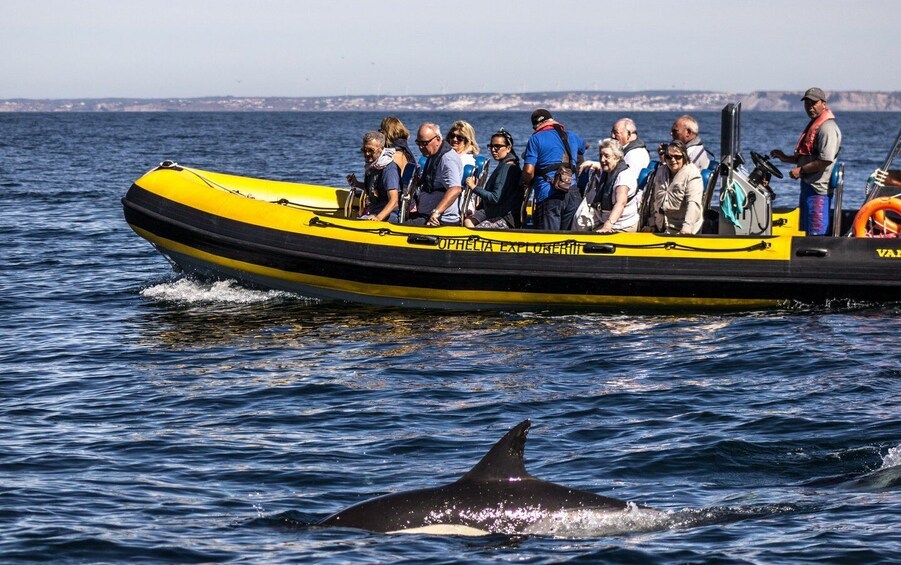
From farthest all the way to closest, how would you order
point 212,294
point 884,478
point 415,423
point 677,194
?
point 212,294 < point 677,194 < point 415,423 < point 884,478

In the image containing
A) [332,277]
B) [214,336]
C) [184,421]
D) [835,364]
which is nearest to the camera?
[184,421]

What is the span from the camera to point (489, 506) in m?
6.53

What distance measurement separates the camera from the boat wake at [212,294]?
14.1 metres

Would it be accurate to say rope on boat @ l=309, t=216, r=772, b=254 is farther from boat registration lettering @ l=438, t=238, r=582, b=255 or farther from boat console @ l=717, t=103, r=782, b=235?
boat console @ l=717, t=103, r=782, b=235

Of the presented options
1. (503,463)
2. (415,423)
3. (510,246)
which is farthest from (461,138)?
(503,463)

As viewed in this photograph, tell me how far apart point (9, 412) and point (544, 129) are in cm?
583

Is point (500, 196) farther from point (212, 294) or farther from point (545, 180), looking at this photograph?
point (212, 294)

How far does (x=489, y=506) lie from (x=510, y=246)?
6524 millimetres

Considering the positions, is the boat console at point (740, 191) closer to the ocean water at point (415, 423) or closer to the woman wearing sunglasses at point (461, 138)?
the ocean water at point (415, 423)

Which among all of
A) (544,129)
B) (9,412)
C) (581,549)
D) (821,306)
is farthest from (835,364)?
(9,412)

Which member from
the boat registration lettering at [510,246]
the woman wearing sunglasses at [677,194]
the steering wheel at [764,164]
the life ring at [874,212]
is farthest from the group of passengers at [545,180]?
the life ring at [874,212]

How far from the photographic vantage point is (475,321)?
12930 millimetres

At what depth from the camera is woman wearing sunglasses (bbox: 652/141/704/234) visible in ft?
40.0

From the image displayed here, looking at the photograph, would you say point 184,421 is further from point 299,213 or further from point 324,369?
point 299,213
